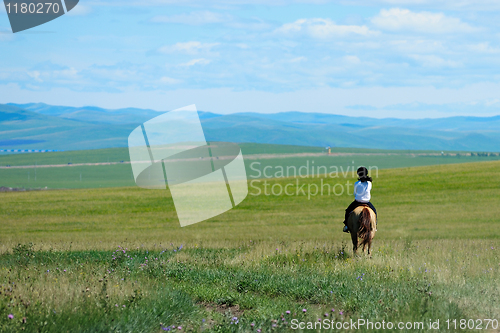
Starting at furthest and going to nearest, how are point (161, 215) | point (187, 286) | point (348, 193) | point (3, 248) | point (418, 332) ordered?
point (348, 193) → point (161, 215) → point (3, 248) → point (187, 286) → point (418, 332)

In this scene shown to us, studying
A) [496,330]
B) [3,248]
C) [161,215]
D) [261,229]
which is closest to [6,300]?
[496,330]

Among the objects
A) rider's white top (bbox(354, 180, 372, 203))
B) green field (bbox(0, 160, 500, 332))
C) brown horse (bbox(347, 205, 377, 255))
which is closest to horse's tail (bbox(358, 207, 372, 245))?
brown horse (bbox(347, 205, 377, 255))

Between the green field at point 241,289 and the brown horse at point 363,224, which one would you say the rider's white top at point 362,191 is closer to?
the brown horse at point 363,224

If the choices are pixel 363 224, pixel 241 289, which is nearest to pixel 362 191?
pixel 363 224

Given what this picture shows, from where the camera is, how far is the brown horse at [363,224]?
1257cm

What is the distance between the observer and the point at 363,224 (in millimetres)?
12570

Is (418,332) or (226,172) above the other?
(226,172)

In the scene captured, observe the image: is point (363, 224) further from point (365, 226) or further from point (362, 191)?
point (362, 191)

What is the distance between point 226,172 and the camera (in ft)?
29.3

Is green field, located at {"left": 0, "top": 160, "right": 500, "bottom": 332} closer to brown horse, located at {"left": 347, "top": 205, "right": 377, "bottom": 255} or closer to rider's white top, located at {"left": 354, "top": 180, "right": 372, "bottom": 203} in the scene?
brown horse, located at {"left": 347, "top": 205, "right": 377, "bottom": 255}

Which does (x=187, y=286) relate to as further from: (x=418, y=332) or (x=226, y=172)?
(x=418, y=332)

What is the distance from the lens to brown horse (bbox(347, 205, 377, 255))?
41.2ft

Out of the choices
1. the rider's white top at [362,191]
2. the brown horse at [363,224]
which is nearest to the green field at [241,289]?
the brown horse at [363,224]

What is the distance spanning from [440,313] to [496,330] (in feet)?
2.28
